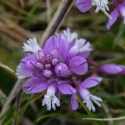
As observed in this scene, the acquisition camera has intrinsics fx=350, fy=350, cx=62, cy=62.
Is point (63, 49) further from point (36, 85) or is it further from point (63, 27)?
point (63, 27)

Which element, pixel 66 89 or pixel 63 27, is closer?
pixel 66 89

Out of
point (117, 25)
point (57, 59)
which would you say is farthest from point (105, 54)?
point (57, 59)

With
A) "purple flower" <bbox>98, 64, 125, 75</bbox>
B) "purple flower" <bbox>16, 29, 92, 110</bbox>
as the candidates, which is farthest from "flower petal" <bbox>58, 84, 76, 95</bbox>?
"purple flower" <bbox>98, 64, 125, 75</bbox>

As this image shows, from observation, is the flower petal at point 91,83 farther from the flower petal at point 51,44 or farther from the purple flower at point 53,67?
the flower petal at point 51,44

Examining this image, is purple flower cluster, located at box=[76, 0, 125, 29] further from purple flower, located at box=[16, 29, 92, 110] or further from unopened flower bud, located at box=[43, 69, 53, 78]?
unopened flower bud, located at box=[43, 69, 53, 78]

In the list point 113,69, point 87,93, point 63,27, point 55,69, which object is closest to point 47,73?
point 55,69
